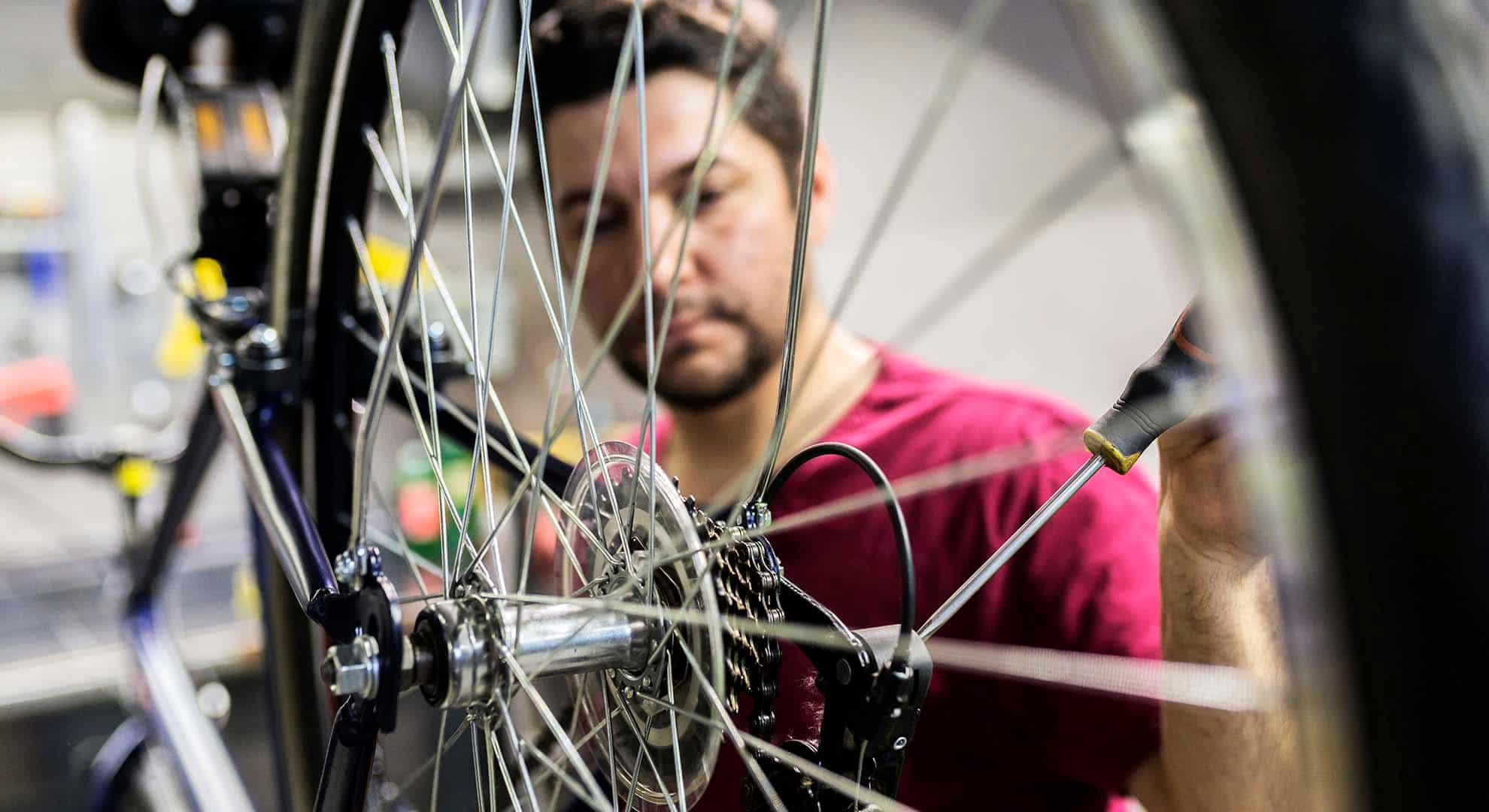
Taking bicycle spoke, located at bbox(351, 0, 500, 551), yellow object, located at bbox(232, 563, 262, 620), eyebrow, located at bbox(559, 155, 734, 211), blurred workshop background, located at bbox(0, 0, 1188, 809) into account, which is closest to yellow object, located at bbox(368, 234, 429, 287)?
blurred workshop background, located at bbox(0, 0, 1188, 809)

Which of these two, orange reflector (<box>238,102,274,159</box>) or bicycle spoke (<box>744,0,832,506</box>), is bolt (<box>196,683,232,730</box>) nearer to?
orange reflector (<box>238,102,274,159</box>)

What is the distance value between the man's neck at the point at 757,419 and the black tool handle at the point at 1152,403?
382 millimetres

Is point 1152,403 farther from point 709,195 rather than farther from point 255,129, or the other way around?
point 255,129

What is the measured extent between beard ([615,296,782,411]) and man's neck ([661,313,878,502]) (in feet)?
0.04

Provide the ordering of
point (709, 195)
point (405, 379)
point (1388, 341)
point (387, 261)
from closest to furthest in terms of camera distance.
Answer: point (1388, 341) < point (405, 379) < point (709, 195) < point (387, 261)

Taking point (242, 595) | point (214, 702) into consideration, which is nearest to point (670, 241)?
point (214, 702)

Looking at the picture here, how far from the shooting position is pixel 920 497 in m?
0.64

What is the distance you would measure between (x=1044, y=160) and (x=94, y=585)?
1.61 m

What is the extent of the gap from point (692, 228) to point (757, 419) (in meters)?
0.15

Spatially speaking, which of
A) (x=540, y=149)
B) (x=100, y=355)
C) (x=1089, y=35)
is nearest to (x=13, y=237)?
(x=100, y=355)

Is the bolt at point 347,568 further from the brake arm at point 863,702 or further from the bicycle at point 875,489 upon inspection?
the brake arm at point 863,702

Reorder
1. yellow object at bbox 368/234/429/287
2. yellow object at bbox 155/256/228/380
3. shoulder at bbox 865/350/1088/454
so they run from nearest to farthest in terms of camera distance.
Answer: shoulder at bbox 865/350/1088/454
yellow object at bbox 368/234/429/287
yellow object at bbox 155/256/228/380

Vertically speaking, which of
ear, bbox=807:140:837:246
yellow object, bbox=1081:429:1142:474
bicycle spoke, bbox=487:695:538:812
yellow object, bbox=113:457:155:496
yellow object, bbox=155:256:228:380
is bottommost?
yellow object, bbox=155:256:228:380

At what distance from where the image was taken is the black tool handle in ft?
0.95
